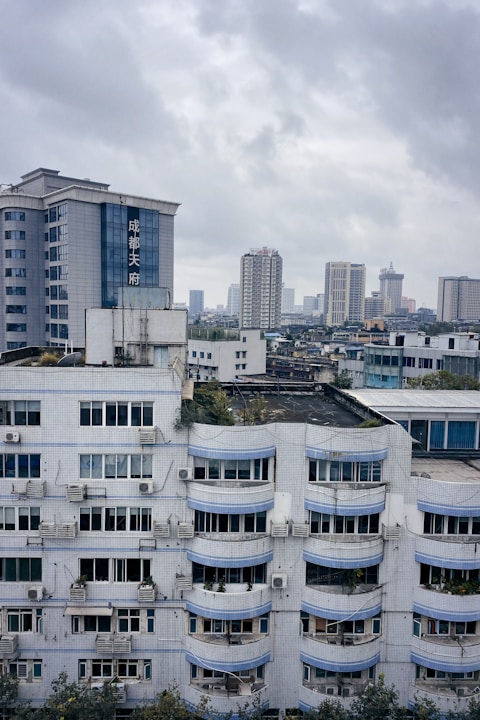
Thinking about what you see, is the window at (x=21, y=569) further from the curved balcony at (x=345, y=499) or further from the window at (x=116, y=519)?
the curved balcony at (x=345, y=499)

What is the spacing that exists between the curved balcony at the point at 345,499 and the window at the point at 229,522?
1.59 metres

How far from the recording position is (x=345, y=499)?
17062 millimetres

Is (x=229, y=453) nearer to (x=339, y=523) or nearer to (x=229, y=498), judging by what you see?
(x=229, y=498)

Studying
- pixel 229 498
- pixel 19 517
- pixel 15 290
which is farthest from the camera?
pixel 15 290

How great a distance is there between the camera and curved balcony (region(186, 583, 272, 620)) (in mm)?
16938

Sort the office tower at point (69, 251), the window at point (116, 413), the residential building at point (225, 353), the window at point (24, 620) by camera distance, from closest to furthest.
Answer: the window at point (116, 413), the window at point (24, 620), the office tower at point (69, 251), the residential building at point (225, 353)

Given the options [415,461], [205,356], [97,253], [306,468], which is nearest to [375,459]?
[306,468]

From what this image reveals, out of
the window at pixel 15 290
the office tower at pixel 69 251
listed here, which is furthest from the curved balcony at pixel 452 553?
the window at pixel 15 290

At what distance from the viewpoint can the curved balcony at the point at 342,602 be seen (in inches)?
671

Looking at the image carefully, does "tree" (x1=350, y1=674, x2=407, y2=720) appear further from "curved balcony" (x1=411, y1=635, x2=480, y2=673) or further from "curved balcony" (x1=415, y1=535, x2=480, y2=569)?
"curved balcony" (x1=415, y1=535, x2=480, y2=569)

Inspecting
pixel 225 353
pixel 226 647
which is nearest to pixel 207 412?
pixel 226 647

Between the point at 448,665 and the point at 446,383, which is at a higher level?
the point at 446,383

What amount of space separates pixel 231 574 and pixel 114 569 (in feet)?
12.2

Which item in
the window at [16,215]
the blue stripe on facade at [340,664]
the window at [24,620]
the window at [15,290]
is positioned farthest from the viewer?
the window at [15,290]
